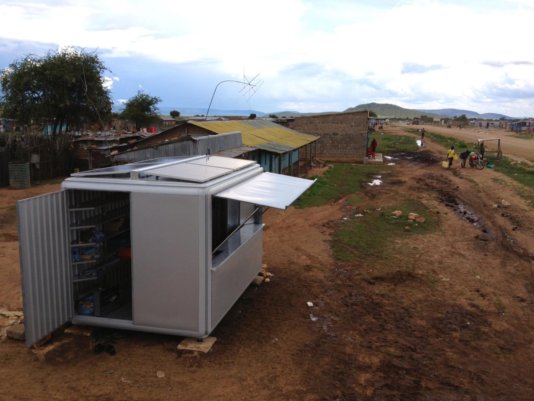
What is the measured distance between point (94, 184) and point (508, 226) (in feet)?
44.3

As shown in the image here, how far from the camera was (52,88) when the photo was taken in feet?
88.3

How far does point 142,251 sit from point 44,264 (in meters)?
1.21

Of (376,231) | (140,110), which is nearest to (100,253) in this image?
(376,231)

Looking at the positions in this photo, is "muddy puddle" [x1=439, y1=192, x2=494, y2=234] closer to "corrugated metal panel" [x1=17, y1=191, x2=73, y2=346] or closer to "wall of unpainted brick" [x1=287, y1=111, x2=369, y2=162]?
"corrugated metal panel" [x1=17, y1=191, x2=73, y2=346]

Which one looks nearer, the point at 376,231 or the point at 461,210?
the point at 376,231

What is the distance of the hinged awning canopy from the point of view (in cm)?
643

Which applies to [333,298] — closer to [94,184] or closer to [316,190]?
[94,184]

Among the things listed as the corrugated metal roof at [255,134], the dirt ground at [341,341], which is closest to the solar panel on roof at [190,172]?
the dirt ground at [341,341]

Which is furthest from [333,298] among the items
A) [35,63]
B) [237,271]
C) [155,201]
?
[35,63]

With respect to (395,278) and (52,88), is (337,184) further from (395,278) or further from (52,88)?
(52,88)

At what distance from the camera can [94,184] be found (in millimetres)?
6441

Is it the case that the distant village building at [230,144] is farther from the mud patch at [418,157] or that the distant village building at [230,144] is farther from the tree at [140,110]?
the tree at [140,110]

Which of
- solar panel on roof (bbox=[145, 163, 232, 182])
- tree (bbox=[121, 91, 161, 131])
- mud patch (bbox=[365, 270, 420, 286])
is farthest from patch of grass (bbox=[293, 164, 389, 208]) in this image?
tree (bbox=[121, 91, 161, 131])

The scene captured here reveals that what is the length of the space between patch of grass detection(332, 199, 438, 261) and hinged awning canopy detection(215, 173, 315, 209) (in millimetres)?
3716
